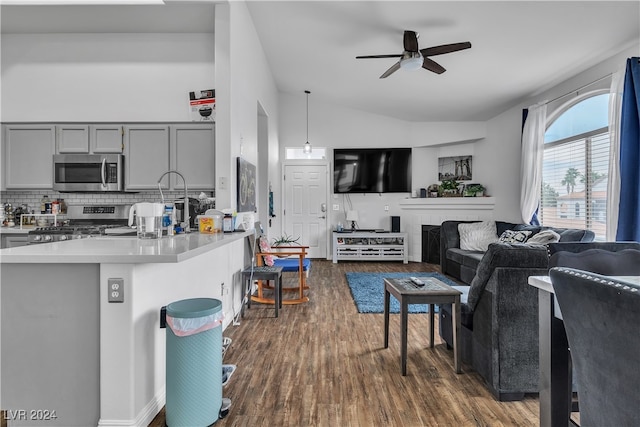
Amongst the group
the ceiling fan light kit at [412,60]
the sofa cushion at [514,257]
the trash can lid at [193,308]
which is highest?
the ceiling fan light kit at [412,60]

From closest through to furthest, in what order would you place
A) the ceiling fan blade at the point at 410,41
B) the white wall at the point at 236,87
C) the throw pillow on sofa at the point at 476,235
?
the white wall at the point at 236,87 → the ceiling fan blade at the point at 410,41 → the throw pillow on sofa at the point at 476,235

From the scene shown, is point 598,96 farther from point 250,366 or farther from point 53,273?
point 53,273

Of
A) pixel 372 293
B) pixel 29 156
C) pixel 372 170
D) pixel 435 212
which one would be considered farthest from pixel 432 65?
pixel 29 156

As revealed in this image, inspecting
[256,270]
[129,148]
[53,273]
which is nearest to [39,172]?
[129,148]

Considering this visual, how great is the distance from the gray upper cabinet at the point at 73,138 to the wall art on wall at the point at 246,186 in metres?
1.88

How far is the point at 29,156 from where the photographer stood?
3.83 m

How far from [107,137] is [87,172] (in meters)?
0.47

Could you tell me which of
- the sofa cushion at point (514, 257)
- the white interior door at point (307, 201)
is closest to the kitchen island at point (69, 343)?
the sofa cushion at point (514, 257)

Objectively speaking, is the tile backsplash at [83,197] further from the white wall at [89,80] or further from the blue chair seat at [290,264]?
the blue chair seat at [290,264]

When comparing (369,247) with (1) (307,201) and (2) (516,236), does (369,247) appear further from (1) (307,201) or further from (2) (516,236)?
(2) (516,236)

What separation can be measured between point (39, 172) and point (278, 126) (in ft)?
13.5

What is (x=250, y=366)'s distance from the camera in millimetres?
2369

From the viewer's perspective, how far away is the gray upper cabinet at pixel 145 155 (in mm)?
3818

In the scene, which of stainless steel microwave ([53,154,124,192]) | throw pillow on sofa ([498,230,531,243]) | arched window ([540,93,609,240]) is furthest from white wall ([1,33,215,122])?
arched window ([540,93,609,240])
